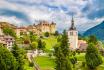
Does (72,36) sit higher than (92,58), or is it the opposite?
(72,36)

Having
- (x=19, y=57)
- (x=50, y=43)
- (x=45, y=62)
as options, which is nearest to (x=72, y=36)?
(x=50, y=43)

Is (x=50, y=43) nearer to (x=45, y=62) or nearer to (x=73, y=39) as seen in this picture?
(x=73, y=39)

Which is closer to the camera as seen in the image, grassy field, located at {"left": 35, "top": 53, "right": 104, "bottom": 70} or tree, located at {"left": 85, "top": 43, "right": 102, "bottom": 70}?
tree, located at {"left": 85, "top": 43, "right": 102, "bottom": 70}

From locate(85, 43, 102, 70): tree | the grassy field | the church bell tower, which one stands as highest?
the church bell tower

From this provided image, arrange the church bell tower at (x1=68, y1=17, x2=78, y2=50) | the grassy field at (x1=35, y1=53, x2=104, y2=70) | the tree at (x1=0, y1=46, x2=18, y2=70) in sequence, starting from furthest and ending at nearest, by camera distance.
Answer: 1. the church bell tower at (x1=68, y1=17, x2=78, y2=50)
2. the grassy field at (x1=35, y1=53, x2=104, y2=70)
3. the tree at (x1=0, y1=46, x2=18, y2=70)

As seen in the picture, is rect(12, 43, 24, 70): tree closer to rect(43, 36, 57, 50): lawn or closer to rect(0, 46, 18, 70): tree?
rect(0, 46, 18, 70): tree

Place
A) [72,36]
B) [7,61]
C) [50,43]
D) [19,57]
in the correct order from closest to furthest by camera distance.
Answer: [7,61] < [19,57] < [72,36] < [50,43]

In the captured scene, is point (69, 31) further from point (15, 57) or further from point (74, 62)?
point (15, 57)

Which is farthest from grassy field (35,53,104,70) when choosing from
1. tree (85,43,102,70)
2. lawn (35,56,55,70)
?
tree (85,43,102,70)

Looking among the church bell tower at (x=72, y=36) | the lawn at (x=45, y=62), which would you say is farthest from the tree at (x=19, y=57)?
the church bell tower at (x=72, y=36)

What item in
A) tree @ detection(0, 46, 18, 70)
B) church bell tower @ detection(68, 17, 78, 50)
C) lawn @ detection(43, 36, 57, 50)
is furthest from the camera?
lawn @ detection(43, 36, 57, 50)

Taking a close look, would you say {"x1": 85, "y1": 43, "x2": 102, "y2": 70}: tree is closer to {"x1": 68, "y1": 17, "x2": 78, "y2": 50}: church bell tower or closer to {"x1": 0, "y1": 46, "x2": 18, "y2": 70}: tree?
{"x1": 0, "y1": 46, "x2": 18, "y2": 70}: tree

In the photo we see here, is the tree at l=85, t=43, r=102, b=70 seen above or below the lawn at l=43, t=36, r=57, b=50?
below

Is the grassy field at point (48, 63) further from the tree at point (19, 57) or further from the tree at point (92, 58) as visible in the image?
the tree at point (19, 57)
